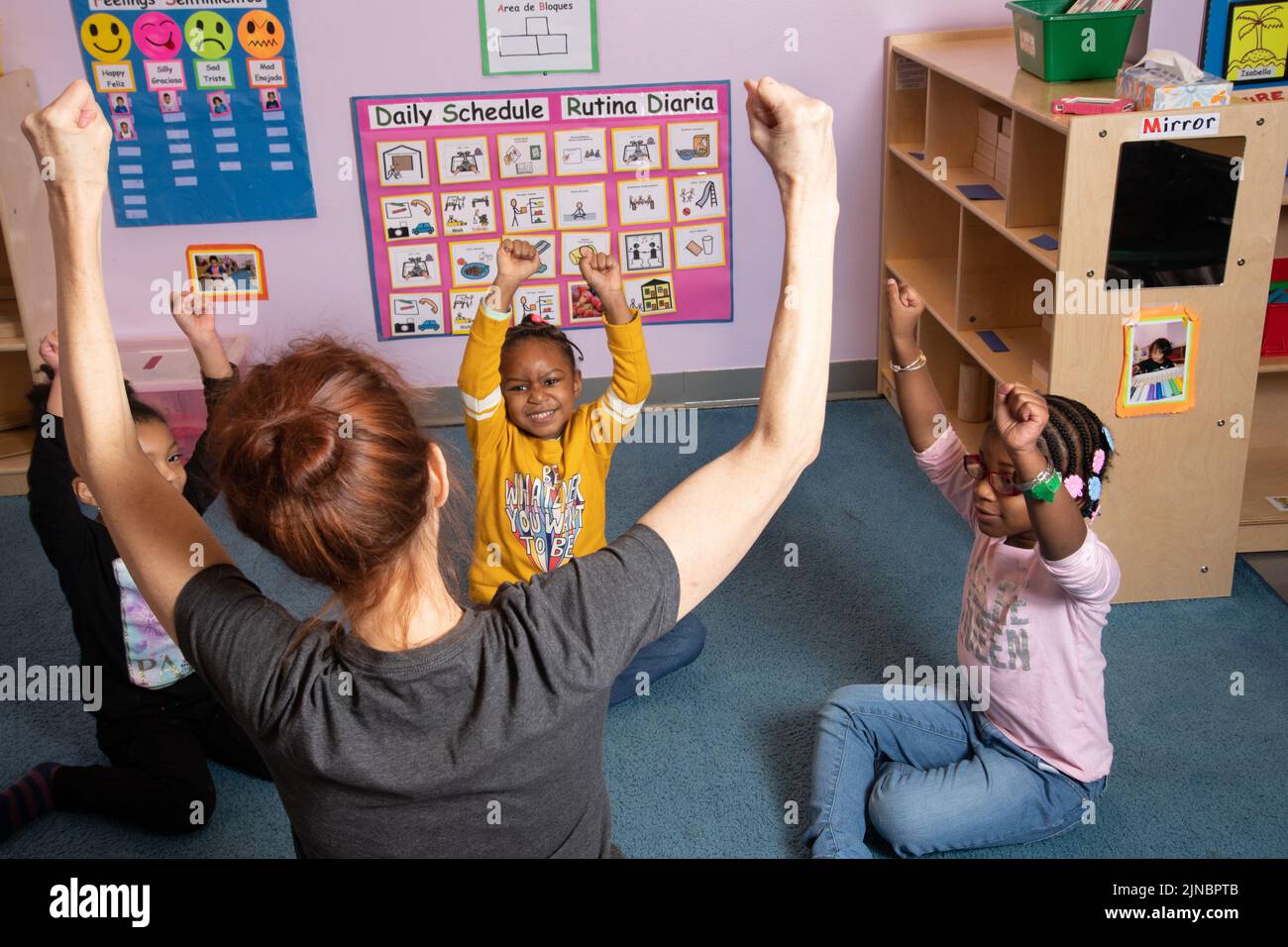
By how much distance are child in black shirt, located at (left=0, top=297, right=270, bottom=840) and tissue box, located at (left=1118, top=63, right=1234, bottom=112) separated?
1.86 metres

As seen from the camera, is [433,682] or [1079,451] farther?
[1079,451]

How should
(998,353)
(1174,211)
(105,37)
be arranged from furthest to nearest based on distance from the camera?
(105,37), (998,353), (1174,211)

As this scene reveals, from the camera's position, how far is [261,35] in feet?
11.7

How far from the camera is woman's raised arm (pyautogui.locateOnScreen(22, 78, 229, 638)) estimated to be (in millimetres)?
977

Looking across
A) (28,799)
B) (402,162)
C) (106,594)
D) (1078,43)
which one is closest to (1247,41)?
(1078,43)

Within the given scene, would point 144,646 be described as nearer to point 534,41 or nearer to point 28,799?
point 28,799

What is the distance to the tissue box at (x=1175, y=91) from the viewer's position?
2.43 meters

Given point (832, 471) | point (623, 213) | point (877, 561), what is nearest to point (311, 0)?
point (623, 213)

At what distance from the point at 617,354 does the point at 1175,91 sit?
46.2 inches

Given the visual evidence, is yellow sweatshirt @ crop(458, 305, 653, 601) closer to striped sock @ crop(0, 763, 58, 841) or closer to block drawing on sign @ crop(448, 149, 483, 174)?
striped sock @ crop(0, 763, 58, 841)

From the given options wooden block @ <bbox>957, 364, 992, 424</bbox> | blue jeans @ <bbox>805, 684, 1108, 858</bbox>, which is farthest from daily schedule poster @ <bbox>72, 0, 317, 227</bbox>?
blue jeans @ <bbox>805, 684, 1108, 858</bbox>

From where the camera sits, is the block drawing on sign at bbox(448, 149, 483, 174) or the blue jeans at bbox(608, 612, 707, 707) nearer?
the blue jeans at bbox(608, 612, 707, 707)

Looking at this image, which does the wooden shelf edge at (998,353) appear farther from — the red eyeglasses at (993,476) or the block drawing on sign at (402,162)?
the block drawing on sign at (402,162)

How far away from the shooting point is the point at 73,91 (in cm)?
94
